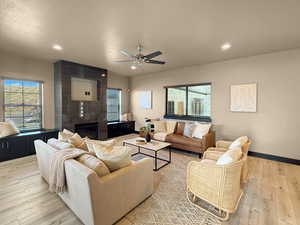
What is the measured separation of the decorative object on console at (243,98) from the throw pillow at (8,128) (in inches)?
247

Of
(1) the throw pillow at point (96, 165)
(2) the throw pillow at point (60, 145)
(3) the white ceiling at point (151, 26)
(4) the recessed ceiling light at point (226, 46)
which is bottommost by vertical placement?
(1) the throw pillow at point (96, 165)

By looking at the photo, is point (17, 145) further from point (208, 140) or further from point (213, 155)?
point (208, 140)

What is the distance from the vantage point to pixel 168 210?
1.96 meters

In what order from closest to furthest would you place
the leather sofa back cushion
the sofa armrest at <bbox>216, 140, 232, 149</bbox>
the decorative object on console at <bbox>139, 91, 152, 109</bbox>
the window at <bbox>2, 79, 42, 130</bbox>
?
the sofa armrest at <bbox>216, 140, 232, 149</bbox>, the window at <bbox>2, 79, 42, 130</bbox>, the leather sofa back cushion, the decorative object on console at <bbox>139, 91, 152, 109</bbox>

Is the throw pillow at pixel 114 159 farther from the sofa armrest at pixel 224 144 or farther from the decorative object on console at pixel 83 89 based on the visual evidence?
the decorative object on console at pixel 83 89

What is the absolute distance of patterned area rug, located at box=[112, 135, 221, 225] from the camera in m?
1.78

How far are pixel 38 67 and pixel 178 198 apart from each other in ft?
17.7

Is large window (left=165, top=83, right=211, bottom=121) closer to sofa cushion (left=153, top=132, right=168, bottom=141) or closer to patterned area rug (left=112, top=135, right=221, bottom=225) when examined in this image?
sofa cushion (left=153, top=132, right=168, bottom=141)

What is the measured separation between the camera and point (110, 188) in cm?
160

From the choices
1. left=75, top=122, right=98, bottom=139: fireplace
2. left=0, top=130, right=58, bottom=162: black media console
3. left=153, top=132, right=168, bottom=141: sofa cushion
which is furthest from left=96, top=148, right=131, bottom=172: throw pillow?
left=75, top=122, right=98, bottom=139: fireplace

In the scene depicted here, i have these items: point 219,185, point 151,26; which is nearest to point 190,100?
point 151,26

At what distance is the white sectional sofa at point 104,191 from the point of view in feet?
4.83

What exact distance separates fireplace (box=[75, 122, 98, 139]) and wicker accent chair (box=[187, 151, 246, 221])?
173 inches

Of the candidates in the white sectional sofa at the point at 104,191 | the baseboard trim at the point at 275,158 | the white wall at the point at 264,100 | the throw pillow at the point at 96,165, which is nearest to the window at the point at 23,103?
the white sectional sofa at the point at 104,191
